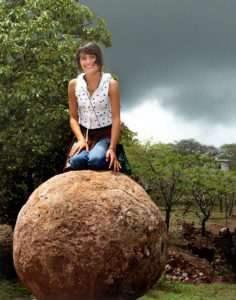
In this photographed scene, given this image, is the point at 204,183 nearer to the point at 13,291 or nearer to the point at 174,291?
the point at 174,291

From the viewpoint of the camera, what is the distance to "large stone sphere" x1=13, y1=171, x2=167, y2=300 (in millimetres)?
4391

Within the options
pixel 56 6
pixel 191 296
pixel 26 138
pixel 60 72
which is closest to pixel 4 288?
pixel 26 138

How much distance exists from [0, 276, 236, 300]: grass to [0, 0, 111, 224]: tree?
2.93m

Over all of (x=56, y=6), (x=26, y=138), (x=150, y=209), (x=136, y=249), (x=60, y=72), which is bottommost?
(x=136, y=249)

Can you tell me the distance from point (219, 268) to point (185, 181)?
428 centimetres

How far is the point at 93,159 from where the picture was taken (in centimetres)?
510

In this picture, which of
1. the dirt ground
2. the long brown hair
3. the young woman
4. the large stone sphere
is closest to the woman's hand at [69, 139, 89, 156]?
the young woman

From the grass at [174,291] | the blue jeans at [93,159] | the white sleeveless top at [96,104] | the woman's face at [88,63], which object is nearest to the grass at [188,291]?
the grass at [174,291]

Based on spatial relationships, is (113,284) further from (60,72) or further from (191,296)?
(60,72)

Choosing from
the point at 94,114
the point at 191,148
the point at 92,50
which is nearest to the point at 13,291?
the point at 94,114

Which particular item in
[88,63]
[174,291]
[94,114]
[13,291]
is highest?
[88,63]

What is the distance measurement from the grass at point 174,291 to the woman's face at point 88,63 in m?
6.69

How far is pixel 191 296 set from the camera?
396 inches

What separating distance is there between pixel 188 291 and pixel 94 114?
8078mm
